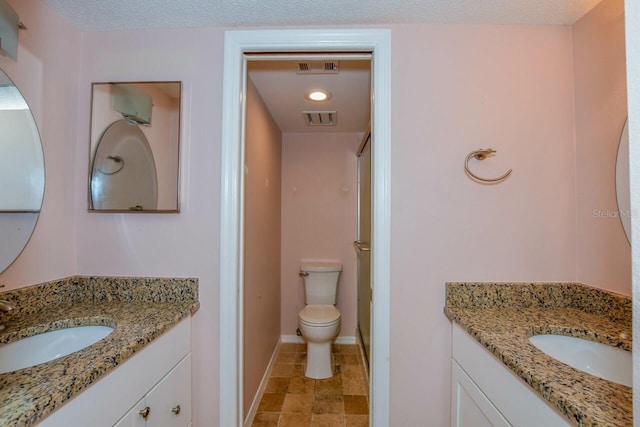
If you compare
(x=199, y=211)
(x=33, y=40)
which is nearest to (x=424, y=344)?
(x=199, y=211)

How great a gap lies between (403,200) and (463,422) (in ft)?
3.05

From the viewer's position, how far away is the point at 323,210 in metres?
2.86

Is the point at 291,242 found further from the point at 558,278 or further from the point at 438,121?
the point at 558,278

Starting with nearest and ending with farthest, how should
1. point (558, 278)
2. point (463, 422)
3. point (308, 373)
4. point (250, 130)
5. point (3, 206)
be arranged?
point (3, 206) < point (463, 422) < point (558, 278) < point (250, 130) < point (308, 373)

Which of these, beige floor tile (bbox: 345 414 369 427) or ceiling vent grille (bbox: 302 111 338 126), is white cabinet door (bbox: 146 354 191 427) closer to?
beige floor tile (bbox: 345 414 369 427)

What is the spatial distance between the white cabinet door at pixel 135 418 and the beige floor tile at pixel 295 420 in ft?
3.51

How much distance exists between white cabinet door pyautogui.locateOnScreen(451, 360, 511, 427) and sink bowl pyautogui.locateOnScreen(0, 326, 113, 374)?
54.7 inches

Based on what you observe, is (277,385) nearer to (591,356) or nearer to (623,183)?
(591,356)

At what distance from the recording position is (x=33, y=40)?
1123mm

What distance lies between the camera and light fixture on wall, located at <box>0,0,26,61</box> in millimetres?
976

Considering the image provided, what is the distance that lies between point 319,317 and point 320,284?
46 centimetres

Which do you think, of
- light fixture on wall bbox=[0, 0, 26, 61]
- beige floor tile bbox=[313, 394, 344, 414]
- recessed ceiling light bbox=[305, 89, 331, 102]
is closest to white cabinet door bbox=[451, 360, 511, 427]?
beige floor tile bbox=[313, 394, 344, 414]

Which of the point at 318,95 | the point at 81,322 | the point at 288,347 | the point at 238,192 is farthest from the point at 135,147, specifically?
the point at 288,347

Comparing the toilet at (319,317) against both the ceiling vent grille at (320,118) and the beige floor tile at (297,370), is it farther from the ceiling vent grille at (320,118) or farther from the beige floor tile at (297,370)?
the ceiling vent grille at (320,118)
